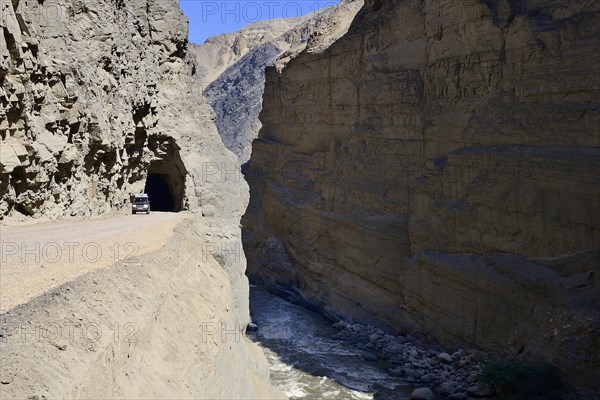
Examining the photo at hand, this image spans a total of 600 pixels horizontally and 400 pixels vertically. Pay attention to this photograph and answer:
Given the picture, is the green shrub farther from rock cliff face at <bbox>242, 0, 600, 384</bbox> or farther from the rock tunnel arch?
the rock tunnel arch

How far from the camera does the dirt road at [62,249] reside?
6859mm

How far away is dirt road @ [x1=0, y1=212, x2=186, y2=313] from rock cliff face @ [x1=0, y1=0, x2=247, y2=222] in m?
1.15

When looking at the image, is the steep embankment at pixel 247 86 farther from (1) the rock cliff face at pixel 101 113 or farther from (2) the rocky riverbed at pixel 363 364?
(1) the rock cliff face at pixel 101 113

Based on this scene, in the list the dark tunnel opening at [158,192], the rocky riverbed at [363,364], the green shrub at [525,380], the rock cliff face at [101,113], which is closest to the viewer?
the rock cliff face at [101,113]

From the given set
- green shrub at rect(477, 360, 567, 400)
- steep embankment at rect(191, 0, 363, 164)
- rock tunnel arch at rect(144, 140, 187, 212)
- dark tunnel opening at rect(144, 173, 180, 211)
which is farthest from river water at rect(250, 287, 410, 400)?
steep embankment at rect(191, 0, 363, 164)

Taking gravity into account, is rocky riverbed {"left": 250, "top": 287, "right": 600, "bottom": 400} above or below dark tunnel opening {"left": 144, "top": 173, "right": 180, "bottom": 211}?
below

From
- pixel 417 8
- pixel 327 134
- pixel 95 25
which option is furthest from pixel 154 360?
pixel 327 134

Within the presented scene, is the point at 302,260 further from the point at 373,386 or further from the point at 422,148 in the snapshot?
the point at 373,386

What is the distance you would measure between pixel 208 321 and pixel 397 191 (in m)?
16.7

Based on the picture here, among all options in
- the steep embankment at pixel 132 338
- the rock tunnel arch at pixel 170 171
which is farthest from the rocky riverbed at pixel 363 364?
the steep embankment at pixel 132 338

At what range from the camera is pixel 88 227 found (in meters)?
11.3

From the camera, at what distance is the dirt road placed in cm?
686

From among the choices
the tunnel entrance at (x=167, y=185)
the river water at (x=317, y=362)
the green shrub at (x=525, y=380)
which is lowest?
the river water at (x=317, y=362)

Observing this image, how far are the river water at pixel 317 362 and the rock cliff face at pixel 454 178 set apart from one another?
2.01m
